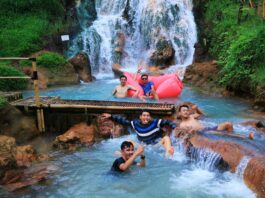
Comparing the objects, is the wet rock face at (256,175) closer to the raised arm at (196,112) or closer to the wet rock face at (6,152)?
the raised arm at (196,112)

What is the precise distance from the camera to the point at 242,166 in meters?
5.47

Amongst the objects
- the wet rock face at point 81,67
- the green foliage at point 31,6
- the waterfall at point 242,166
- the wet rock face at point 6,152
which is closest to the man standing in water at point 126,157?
the waterfall at point 242,166

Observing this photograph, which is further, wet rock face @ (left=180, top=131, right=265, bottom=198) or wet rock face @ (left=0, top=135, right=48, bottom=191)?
wet rock face @ (left=0, top=135, right=48, bottom=191)

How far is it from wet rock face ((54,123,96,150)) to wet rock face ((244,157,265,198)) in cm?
341

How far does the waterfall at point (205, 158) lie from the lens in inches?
232

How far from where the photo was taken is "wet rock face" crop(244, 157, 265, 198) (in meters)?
4.92

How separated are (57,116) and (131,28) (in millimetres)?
9611

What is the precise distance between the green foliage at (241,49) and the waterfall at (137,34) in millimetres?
2722

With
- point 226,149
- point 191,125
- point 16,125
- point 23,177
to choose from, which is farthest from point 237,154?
point 16,125

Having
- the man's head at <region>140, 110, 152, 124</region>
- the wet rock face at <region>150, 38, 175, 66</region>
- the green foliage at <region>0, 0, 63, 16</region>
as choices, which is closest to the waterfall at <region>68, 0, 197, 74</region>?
the wet rock face at <region>150, 38, 175, 66</region>

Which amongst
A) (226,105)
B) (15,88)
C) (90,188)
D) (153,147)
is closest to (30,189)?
(90,188)

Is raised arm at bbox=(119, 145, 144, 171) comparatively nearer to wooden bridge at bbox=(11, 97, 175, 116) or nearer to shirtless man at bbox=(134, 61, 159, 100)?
wooden bridge at bbox=(11, 97, 175, 116)

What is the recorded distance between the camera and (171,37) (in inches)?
643

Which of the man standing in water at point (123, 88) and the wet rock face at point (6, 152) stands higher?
the man standing in water at point (123, 88)
